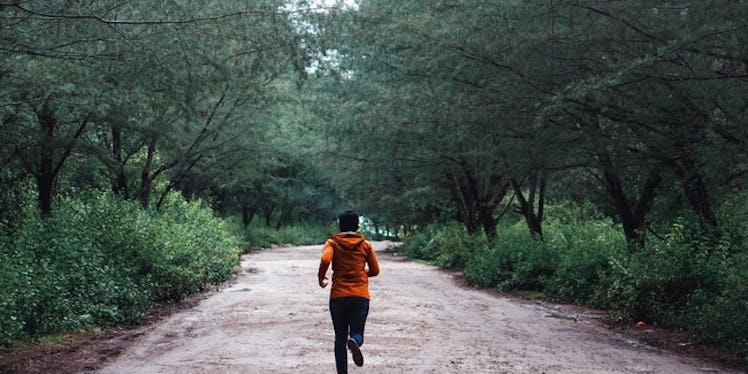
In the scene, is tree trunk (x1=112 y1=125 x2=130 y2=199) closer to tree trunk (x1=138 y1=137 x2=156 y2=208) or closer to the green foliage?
tree trunk (x1=138 y1=137 x2=156 y2=208)

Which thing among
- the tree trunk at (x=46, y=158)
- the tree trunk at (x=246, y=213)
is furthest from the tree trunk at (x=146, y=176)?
the tree trunk at (x=246, y=213)

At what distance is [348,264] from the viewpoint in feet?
23.6

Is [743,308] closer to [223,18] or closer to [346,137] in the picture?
[223,18]

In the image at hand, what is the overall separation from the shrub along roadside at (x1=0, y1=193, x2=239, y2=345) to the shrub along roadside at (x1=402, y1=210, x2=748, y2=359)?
843cm

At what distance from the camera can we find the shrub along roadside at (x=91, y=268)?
9805 mm

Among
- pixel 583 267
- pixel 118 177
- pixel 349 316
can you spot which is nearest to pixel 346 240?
pixel 349 316

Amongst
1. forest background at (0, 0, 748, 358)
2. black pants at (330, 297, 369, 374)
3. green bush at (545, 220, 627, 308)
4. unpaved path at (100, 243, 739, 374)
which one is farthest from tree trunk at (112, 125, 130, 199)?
black pants at (330, 297, 369, 374)

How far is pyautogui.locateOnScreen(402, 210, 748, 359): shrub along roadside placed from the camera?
9.84 meters

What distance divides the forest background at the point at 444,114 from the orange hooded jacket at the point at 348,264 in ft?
11.2

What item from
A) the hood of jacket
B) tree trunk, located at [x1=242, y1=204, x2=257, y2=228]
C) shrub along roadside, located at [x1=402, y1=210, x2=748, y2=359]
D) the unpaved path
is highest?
tree trunk, located at [x1=242, y1=204, x2=257, y2=228]

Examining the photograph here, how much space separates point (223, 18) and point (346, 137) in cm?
1056

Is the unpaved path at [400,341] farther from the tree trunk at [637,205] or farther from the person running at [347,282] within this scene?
the tree trunk at [637,205]

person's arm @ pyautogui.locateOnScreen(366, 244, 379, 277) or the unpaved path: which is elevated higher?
person's arm @ pyautogui.locateOnScreen(366, 244, 379, 277)

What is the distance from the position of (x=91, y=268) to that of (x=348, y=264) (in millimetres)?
6755
